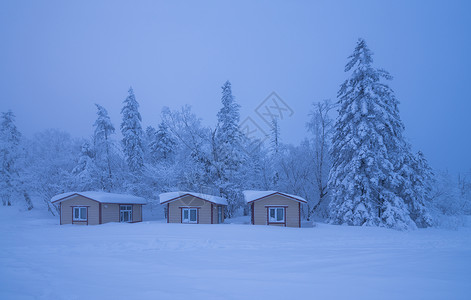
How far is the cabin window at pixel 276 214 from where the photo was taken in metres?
23.1

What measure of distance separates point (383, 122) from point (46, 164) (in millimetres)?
37896

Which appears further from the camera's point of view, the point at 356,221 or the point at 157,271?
the point at 356,221

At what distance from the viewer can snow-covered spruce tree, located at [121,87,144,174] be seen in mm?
34019

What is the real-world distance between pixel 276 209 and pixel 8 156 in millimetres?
34362

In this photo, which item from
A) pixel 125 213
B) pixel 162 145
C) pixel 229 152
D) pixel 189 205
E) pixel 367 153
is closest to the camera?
pixel 367 153

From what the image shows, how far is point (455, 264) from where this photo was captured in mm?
7711

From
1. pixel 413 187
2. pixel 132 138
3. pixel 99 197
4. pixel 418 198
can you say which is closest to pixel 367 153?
pixel 413 187

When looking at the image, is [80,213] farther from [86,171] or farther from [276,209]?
[276,209]

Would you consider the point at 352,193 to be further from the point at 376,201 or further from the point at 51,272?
the point at 51,272

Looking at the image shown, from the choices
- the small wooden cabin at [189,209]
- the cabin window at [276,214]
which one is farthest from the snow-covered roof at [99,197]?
the cabin window at [276,214]

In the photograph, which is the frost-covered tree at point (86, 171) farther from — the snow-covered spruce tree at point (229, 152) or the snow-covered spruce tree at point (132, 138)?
the snow-covered spruce tree at point (229, 152)

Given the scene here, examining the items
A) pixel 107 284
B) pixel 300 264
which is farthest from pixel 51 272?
pixel 300 264

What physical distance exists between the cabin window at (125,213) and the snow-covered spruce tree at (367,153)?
20382 millimetres

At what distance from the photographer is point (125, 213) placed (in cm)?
2806
